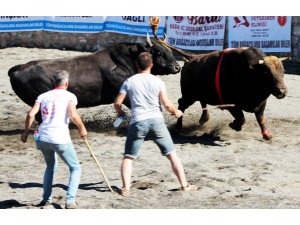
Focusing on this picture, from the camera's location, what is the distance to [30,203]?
7594 mm

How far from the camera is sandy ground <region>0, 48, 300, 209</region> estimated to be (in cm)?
772

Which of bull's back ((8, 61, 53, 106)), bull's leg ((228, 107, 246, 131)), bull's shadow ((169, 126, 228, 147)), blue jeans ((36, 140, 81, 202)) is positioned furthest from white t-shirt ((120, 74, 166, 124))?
bull's back ((8, 61, 53, 106))

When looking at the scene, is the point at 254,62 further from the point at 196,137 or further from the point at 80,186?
the point at 80,186

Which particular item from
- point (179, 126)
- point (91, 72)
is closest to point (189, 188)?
point (179, 126)

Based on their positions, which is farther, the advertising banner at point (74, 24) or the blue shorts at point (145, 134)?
the advertising banner at point (74, 24)

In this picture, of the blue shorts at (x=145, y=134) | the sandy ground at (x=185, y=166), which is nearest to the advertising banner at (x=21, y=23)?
the sandy ground at (x=185, y=166)

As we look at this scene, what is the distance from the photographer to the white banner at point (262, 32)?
61.9 ft

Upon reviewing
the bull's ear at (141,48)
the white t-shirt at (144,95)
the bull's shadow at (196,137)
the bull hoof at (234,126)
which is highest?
the bull's ear at (141,48)

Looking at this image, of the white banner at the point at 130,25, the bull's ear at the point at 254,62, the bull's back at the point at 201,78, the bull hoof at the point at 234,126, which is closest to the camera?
the bull's ear at the point at 254,62

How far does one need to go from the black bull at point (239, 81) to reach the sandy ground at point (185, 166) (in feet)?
1.70

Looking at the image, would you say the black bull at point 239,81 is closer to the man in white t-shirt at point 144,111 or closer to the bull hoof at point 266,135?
the bull hoof at point 266,135

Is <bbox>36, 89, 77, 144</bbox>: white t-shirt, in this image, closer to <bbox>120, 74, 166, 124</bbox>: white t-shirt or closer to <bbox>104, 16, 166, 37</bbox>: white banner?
<bbox>120, 74, 166, 124</bbox>: white t-shirt

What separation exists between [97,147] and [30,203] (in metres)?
3.05
